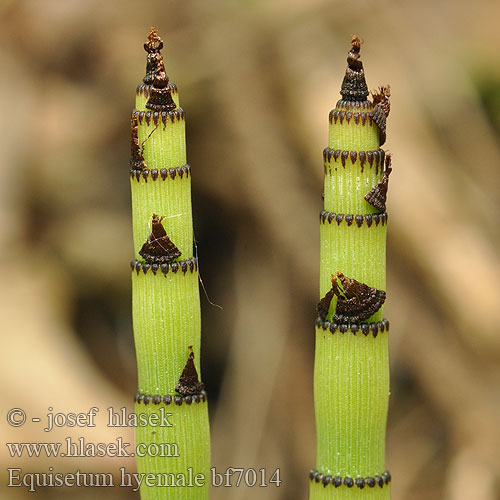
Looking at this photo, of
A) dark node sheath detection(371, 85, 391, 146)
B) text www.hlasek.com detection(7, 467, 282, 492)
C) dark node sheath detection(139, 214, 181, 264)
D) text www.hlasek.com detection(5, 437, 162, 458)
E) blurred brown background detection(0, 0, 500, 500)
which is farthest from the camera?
blurred brown background detection(0, 0, 500, 500)

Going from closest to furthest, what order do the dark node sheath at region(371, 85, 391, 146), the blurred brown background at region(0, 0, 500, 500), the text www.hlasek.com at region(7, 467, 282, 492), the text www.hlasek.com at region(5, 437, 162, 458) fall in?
the dark node sheath at region(371, 85, 391, 146) < the text www.hlasek.com at region(5, 437, 162, 458) < the text www.hlasek.com at region(7, 467, 282, 492) < the blurred brown background at region(0, 0, 500, 500)

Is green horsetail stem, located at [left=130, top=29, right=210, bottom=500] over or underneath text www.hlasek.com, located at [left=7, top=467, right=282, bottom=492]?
over

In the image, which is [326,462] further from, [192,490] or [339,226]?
[339,226]

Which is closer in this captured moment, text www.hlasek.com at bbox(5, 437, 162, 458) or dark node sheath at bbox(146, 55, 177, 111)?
dark node sheath at bbox(146, 55, 177, 111)

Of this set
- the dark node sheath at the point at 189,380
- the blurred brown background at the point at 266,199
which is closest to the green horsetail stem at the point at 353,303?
the dark node sheath at the point at 189,380

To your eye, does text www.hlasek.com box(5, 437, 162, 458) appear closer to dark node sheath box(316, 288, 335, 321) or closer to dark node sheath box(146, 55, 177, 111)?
dark node sheath box(316, 288, 335, 321)

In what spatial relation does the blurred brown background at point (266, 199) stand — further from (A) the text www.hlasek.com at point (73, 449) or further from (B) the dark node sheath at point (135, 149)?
(B) the dark node sheath at point (135, 149)

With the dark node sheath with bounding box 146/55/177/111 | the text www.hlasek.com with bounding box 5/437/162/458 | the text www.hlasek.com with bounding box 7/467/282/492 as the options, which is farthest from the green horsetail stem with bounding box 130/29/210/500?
the text www.hlasek.com with bounding box 7/467/282/492
